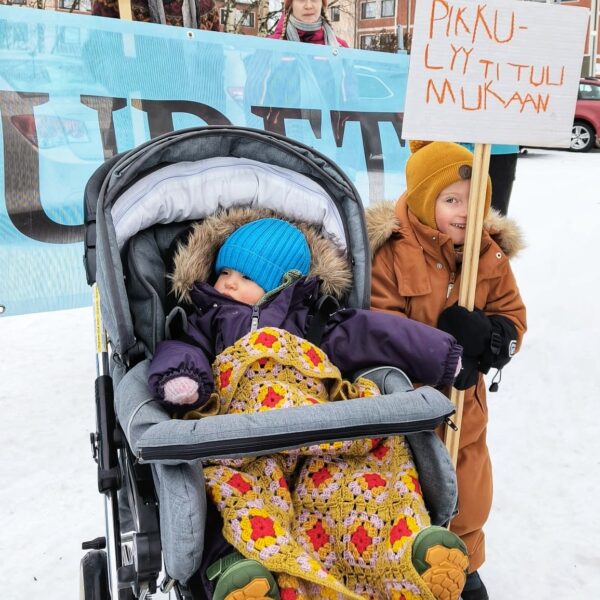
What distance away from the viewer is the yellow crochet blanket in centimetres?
127

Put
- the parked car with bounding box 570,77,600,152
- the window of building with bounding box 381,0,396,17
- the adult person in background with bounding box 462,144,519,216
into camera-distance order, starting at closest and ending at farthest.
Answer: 1. the adult person in background with bounding box 462,144,519,216
2. the parked car with bounding box 570,77,600,152
3. the window of building with bounding box 381,0,396,17

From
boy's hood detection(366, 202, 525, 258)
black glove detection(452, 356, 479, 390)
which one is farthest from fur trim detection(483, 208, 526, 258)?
black glove detection(452, 356, 479, 390)

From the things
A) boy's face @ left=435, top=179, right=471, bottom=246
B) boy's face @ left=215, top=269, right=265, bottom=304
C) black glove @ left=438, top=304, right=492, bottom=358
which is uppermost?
boy's face @ left=435, top=179, right=471, bottom=246

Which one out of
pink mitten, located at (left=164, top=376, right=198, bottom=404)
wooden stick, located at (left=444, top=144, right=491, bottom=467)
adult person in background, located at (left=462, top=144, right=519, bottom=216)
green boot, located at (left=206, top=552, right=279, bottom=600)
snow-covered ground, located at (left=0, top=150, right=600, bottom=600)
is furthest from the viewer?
adult person in background, located at (left=462, top=144, right=519, bottom=216)

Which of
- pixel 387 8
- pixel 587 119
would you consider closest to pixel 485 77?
pixel 587 119

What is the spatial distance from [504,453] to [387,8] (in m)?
37.7

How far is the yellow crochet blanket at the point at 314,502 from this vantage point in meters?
1.27

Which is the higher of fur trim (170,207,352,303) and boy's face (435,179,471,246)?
boy's face (435,179,471,246)

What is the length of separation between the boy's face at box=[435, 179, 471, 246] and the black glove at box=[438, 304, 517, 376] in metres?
0.22

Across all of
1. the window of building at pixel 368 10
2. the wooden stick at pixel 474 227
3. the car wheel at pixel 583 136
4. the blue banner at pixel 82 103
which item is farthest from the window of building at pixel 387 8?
the wooden stick at pixel 474 227

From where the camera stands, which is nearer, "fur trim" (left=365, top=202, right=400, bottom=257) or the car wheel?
"fur trim" (left=365, top=202, right=400, bottom=257)

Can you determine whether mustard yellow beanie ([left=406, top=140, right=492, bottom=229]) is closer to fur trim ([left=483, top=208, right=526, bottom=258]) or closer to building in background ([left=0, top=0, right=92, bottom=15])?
fur trim ([left=483, top=208, right=526, bottom=258])

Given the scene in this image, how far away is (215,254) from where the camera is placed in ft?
6.49

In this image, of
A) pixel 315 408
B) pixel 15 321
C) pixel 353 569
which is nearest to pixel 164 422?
pixel 315 408
